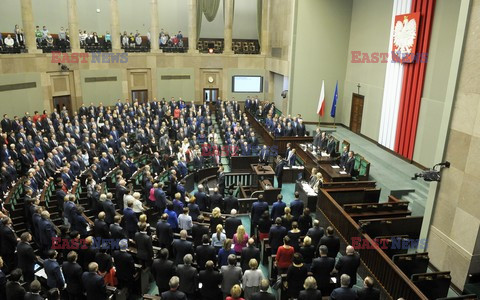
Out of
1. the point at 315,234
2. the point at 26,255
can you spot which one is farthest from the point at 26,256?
the point at 315,234

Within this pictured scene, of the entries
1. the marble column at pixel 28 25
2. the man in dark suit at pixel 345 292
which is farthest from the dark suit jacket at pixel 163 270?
the marble column at pixel 28 25

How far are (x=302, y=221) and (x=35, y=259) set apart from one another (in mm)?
5555

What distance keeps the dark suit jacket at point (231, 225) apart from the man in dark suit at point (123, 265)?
7.37ft

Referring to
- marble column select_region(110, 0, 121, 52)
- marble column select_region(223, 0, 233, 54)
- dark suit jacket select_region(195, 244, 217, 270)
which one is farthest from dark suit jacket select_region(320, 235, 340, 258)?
marble column select_region(223, 0, 233, 54)

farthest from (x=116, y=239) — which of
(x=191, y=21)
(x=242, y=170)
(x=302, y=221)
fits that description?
(x=191, y=21)

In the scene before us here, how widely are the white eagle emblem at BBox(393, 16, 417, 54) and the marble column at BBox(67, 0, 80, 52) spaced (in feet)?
55.7

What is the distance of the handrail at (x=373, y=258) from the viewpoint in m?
6.58

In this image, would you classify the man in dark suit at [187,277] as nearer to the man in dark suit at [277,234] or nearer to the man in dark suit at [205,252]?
the man in dark suit at [205,252]

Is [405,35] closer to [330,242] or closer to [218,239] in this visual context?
[330,242]

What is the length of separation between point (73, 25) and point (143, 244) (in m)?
18.2

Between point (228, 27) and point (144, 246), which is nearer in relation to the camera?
point (144, 246)

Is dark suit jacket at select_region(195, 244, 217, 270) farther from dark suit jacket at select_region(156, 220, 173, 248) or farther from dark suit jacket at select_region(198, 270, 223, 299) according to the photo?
dark suit jacket at select_region(156, 220, 173, 248)

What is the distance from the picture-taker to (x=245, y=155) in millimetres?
15250

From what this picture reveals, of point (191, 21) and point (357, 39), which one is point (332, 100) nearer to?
point (357, 39)
